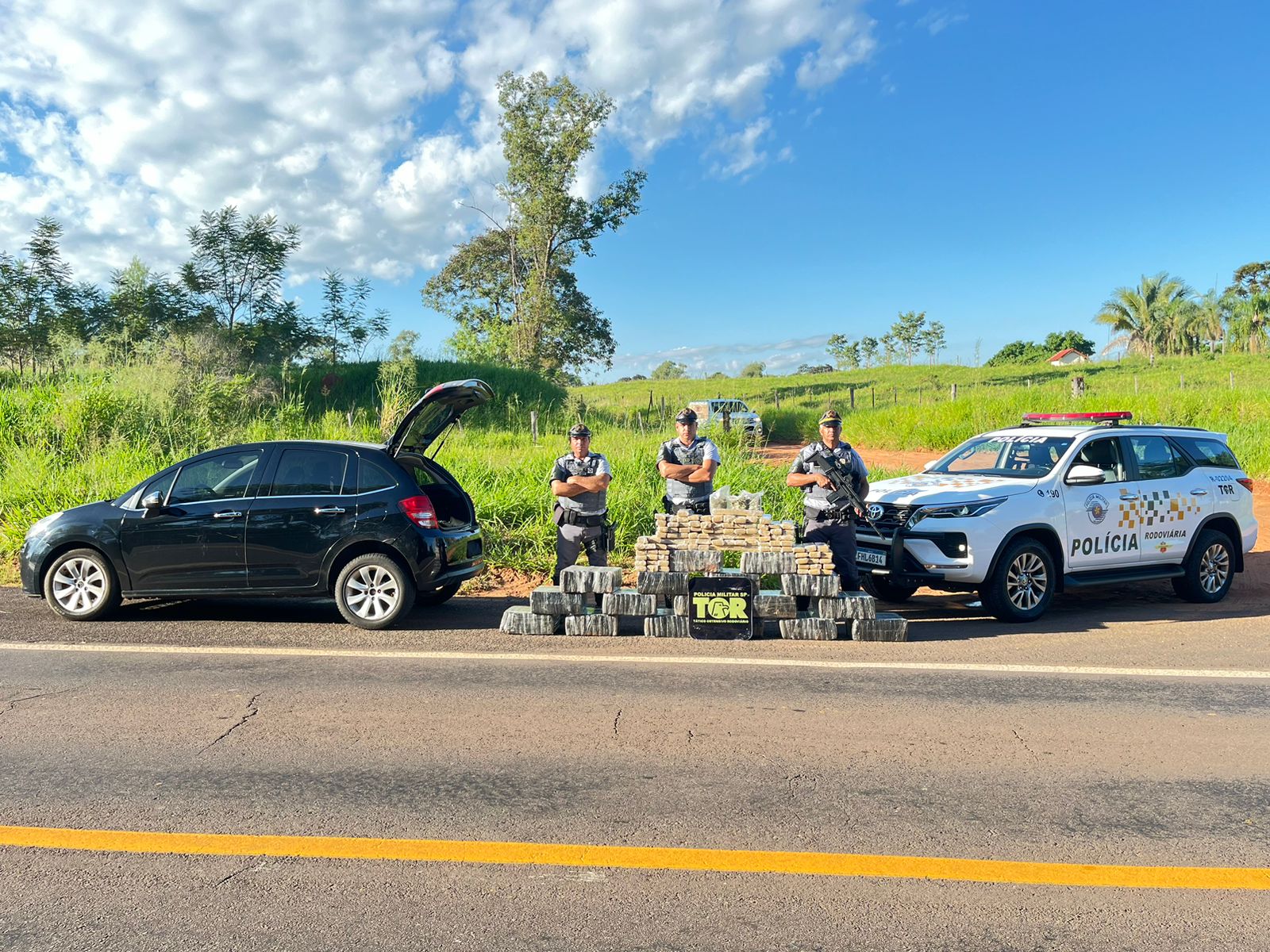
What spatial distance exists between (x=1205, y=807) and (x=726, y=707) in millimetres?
2448

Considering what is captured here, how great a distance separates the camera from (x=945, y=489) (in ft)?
28.0

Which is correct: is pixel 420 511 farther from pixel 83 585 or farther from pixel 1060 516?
pixel 1060 516

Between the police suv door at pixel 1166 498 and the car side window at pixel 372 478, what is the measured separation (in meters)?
7.16

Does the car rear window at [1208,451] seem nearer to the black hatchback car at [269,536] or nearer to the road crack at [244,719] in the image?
the black hatchback car at [269,536]

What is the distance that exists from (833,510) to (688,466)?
1442 millimetres

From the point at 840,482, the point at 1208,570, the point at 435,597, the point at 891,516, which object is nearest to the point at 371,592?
the point at 435,597

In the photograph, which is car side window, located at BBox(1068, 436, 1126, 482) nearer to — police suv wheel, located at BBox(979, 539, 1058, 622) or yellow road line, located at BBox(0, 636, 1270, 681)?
police suv wheel, located at BBox(979, 539, 1058, 622)

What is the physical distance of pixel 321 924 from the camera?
3.03 m

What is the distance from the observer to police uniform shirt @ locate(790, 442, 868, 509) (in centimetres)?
816

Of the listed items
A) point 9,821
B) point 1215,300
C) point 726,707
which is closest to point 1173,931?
point 726,707

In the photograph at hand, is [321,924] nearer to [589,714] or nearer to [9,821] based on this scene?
[9,821]

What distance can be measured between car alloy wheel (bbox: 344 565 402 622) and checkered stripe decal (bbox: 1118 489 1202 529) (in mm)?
6877

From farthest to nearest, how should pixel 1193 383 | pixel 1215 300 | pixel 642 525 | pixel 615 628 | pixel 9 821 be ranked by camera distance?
pixel 1215 300 → pixel 1193 383 → pixel 642 525 → pixel 615 628 → pixel 9 821

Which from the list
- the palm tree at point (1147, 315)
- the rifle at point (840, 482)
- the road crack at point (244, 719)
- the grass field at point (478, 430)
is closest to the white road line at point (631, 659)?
the road crack at point (244, 719)
